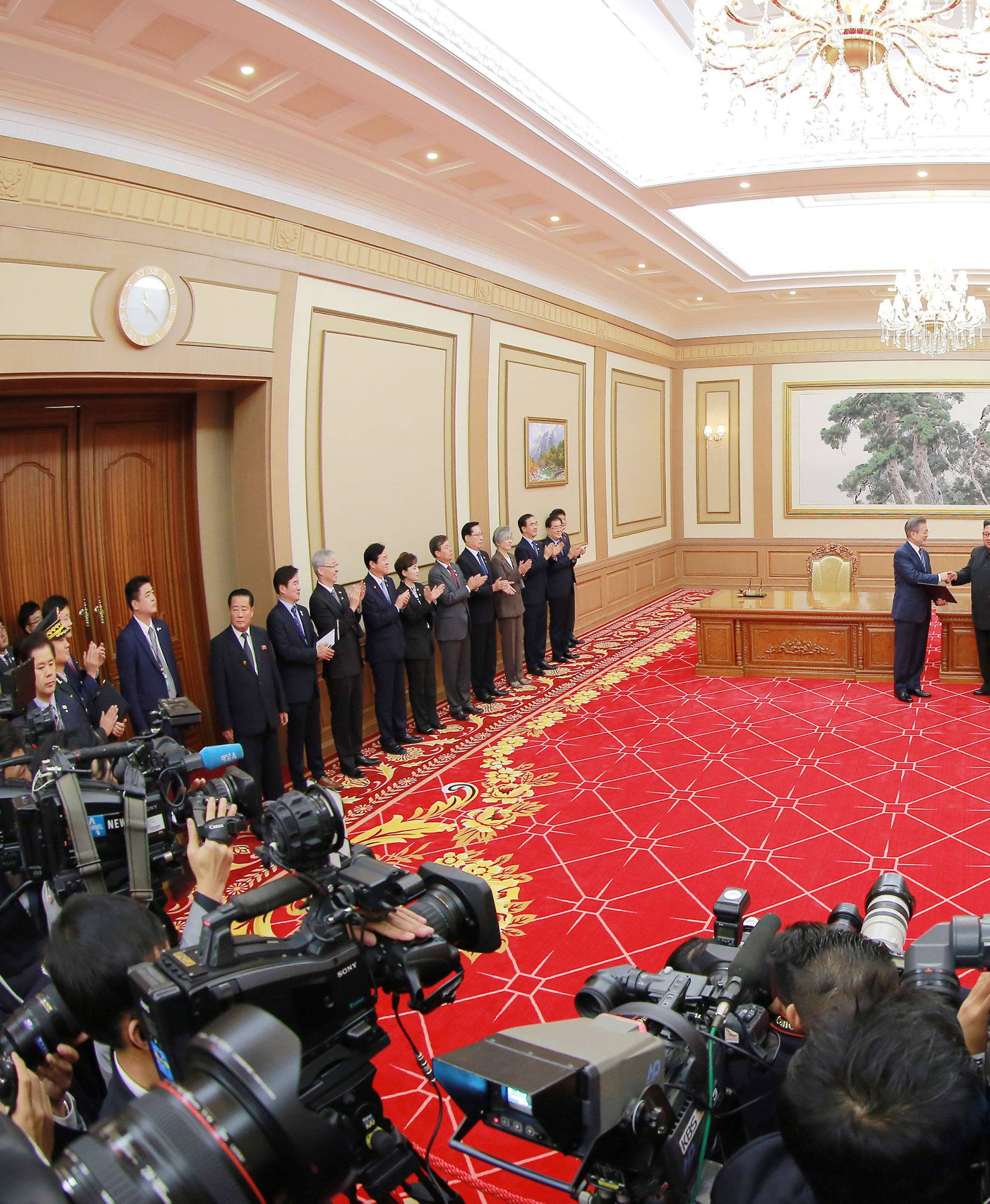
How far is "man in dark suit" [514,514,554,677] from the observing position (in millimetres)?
9773

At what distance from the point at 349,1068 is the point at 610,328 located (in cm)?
1192

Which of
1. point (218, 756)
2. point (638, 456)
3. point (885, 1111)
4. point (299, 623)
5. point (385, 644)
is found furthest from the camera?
point (638, 456)

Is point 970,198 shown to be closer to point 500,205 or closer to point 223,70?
point 500,205

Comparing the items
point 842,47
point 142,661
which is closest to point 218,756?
point 142,661

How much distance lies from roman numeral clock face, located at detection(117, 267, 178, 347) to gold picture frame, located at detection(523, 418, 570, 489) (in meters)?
5.13

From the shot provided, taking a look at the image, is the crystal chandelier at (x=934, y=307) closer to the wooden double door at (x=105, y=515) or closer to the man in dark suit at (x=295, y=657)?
the man in dark suit at (x=295, y=657)

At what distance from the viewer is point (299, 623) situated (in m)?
6.53

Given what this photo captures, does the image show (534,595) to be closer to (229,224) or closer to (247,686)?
(247,686)

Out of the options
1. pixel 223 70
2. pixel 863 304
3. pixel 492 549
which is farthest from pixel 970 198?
pixel 223 70

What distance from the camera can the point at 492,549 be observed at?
381 inches

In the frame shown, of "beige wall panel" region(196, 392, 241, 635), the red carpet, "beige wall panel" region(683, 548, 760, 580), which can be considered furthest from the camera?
"beige wall panel" region(683, 548, 760, 580)

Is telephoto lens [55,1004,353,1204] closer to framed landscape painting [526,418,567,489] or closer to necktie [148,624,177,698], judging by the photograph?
necktie [148,624,177,698]

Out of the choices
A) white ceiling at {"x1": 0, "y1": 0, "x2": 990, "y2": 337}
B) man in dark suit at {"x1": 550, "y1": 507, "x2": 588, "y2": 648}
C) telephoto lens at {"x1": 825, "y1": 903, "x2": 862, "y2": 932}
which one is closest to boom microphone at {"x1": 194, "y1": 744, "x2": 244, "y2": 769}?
telephoto lens at {"x1": 825, "y1": 903, "x2": 862, "y2": 932}

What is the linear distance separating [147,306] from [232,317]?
736mm
